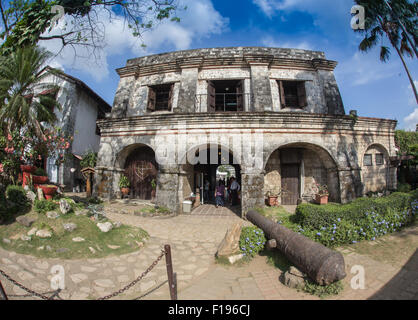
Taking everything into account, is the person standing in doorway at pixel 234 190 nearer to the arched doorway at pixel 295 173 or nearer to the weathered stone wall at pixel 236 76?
the arched doorway at pixel 295 173

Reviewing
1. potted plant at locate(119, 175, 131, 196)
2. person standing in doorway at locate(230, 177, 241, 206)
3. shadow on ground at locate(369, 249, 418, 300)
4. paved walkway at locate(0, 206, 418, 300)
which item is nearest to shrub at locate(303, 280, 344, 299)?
paved walkway at locate(0, 206, 418, 300)

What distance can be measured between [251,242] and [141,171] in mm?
8244

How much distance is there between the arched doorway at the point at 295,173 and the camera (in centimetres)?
1002

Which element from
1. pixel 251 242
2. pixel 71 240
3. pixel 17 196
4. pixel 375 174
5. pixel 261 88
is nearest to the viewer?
pixel 71 240

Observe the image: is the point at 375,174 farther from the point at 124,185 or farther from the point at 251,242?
the point at 124,185

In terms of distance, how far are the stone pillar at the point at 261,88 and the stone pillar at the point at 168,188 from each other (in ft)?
18.1

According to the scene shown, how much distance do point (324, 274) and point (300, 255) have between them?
1.49ft

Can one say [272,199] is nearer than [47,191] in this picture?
No

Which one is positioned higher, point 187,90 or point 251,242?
point 187,90

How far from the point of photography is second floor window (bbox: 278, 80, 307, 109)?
10.3 metres

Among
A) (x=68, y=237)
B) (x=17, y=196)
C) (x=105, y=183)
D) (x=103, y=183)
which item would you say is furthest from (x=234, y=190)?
(x=17, y=196)

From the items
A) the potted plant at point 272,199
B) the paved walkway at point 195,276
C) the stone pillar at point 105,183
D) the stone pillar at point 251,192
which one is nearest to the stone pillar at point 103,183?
the stone pillar at point 105,183

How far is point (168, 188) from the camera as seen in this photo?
29.2 feet
